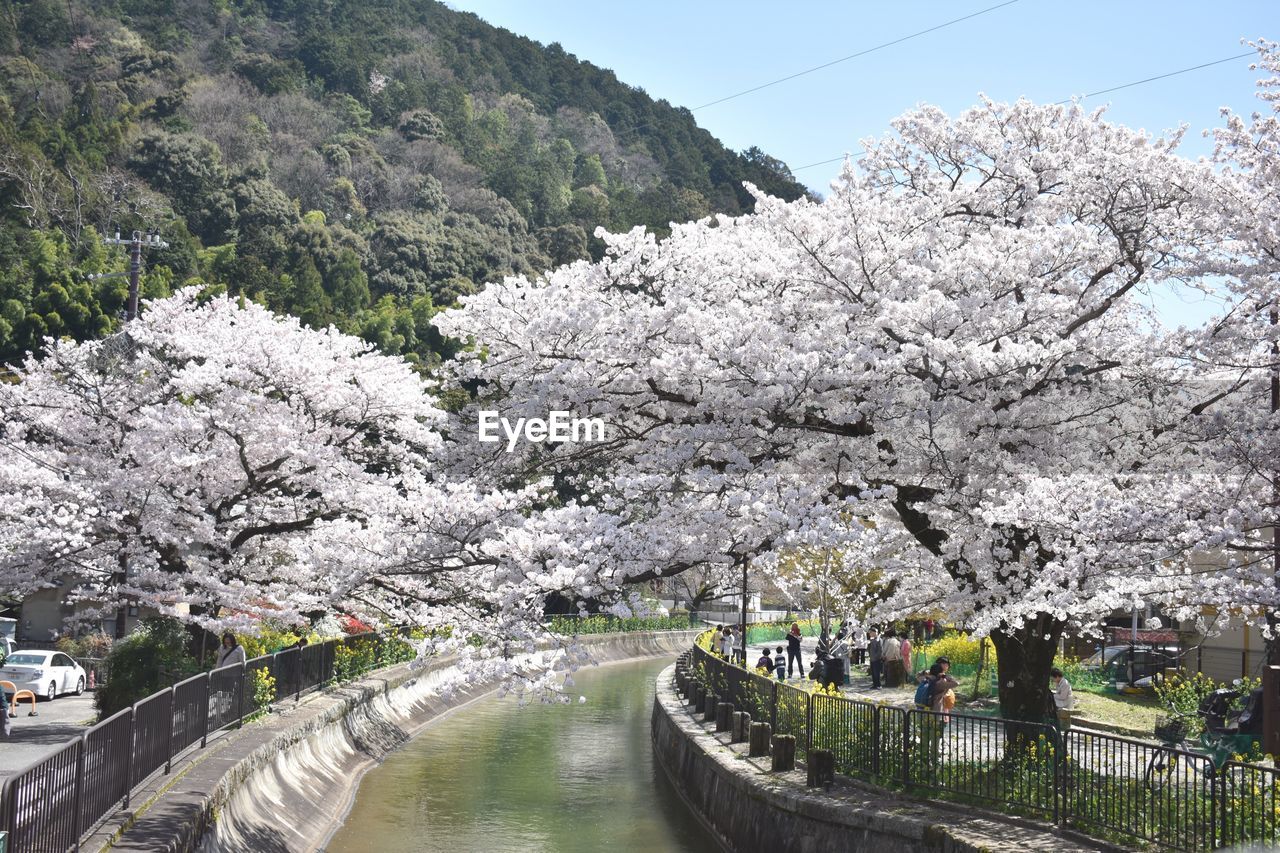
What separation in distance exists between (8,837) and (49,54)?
445ft

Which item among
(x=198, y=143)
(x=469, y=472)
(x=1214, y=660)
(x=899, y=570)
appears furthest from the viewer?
(x=198, y=143)

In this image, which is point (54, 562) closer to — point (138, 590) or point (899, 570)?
point (138, 590)

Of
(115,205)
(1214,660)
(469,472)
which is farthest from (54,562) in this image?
(115,205)

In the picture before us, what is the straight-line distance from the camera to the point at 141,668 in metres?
21.1

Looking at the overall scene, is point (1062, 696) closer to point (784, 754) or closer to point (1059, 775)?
point (784, 754)

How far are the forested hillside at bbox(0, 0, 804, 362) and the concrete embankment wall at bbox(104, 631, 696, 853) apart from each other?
3759 cm

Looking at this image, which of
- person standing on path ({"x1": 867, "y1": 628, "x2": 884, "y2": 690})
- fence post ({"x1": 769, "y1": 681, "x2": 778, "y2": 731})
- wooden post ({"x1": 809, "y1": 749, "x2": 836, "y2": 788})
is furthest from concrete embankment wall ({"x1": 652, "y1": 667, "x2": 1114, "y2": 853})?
person standing on path ({"x1": 867, "y1": 628, "x2": 884, "y2": 690})

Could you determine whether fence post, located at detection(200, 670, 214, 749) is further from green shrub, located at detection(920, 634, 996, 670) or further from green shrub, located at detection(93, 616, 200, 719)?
green shrub, located at detection(920, 634, 996, 670)

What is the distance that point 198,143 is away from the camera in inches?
4085

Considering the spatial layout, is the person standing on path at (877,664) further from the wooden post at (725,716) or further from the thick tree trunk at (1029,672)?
the thick tree trunk at (1029,672)

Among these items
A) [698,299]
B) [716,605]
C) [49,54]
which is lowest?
[716,605]

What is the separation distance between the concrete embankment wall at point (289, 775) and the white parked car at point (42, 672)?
23.5 ft

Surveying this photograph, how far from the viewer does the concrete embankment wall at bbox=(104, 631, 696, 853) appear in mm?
13125

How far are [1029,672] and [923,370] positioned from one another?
4.54 meters
